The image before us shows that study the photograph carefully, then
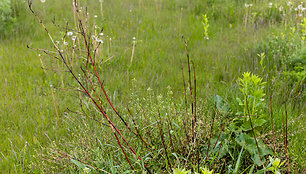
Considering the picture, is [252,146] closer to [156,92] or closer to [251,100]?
[251,100]

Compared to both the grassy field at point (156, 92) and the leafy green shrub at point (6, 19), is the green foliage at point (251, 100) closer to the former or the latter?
the grassy field at point (156, 92)

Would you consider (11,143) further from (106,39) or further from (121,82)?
(106,39)

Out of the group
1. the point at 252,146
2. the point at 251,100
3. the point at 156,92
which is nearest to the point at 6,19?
the point at 156,92

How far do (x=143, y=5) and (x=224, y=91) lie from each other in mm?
3591

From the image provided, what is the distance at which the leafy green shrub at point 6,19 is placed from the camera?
4.69 meters

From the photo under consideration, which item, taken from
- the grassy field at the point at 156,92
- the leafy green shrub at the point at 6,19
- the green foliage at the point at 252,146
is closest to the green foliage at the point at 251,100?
the grassy field at the point at 156,92

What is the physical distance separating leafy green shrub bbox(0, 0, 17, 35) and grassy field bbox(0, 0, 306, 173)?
0.7 inches

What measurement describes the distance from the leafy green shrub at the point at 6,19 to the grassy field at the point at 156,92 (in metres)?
0.02

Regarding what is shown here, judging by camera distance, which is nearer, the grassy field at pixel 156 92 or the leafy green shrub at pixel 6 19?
the grassy field at pixel 156 92

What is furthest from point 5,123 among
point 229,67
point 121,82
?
point 229,67

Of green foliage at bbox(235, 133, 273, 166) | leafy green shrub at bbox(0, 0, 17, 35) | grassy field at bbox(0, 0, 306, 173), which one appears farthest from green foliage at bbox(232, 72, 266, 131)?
leafy green shrub at bbox(0, 0, 17, 35)

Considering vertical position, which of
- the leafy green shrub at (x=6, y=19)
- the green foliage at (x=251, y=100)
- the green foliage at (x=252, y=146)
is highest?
the leafy green shrub at (x=6, y=19)

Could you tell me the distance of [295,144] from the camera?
2.28 meters

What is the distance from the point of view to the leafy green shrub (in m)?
4.69
